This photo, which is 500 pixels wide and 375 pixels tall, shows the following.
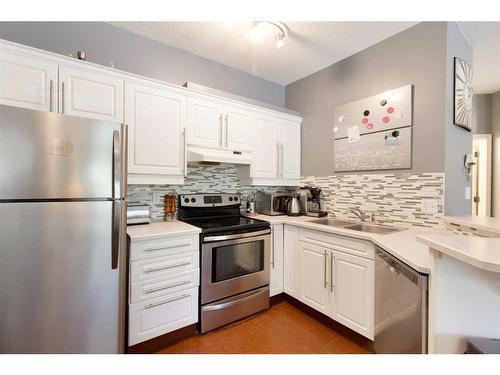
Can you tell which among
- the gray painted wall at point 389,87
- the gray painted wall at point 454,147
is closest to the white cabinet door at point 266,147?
the gray painted wall at point 389,87

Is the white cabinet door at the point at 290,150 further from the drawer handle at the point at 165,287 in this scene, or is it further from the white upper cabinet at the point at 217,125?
the drawer handle at the point at 165,287

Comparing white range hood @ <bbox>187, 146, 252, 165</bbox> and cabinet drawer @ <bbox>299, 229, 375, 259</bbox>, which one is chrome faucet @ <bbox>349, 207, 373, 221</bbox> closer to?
cabinet drawer @ <bbox>299, 229, 375, 259</bbox>

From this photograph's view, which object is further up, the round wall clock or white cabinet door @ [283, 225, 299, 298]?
the round wall clock

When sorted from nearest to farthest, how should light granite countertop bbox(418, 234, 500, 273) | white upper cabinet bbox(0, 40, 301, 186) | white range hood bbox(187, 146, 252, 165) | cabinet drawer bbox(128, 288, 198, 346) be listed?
light granite countertop bbox(418, 234, 500, 273) < white upper cabinet bbox(0, 40, 301, 186) < cabinet drawer bbox(128, 288, 198, 346) < white range hood bbox(187, 146, 252, 165)

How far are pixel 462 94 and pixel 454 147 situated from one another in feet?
1.41

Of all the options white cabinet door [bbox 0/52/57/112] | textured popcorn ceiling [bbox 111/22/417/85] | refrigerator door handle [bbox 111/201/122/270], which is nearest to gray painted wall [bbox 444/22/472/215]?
textured popcorn ceiling [bbox 111/22/417/85]

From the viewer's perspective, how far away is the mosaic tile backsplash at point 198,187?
82.4 inches

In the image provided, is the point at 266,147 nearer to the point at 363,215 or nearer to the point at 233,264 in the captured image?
the point at 363,215

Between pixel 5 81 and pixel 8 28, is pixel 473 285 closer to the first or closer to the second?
pixel 5 81

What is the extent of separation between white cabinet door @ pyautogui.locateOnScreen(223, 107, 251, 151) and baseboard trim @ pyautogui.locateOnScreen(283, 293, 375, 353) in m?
1.61

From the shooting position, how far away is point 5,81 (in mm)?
1335

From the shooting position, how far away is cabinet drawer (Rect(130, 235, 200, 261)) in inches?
60.6

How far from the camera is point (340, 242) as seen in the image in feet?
5.90

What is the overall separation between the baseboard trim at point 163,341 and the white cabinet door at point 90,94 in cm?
162
